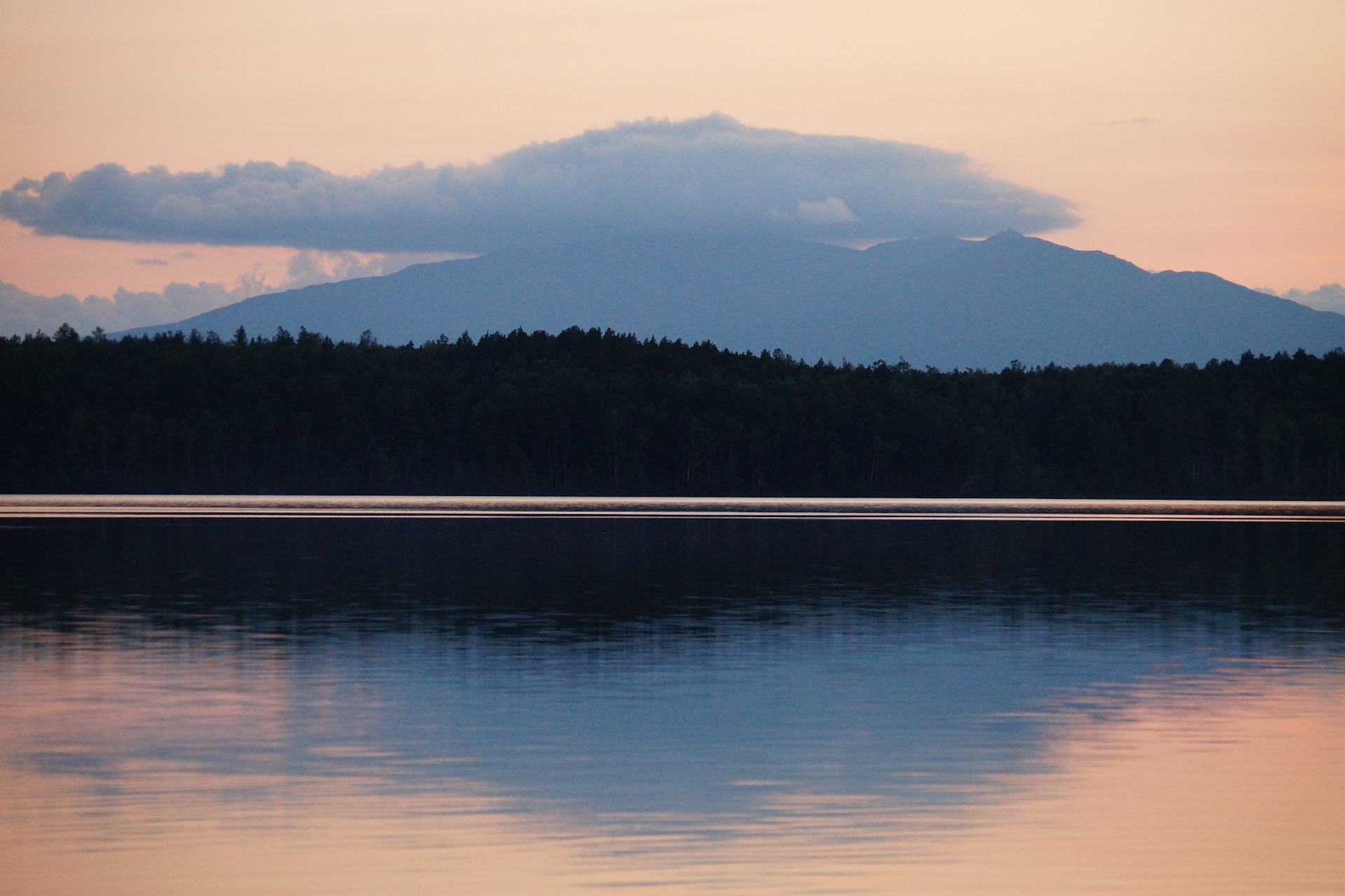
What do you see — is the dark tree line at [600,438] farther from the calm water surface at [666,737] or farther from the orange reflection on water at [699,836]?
the orange reflection on water at [699,836]

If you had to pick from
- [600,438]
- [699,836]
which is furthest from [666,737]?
[600,438]

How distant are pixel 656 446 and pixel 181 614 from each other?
138184 millimetres

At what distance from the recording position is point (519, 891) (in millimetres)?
12047

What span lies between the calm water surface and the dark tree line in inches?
5070

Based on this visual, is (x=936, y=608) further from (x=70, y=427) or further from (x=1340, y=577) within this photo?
(x=70, y=427)

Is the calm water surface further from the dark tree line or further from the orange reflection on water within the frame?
the dark tree line

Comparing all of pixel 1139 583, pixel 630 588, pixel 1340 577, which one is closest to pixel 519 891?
pixel 630 588

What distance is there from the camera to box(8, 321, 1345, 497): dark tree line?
168 metres

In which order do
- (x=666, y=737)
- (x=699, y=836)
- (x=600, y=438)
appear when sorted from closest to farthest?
(x=699, y=836), (x=666, y=737), (x=600, y=438)

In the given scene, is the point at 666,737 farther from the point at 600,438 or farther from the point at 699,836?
the point at 600,438

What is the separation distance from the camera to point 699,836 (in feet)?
44.5

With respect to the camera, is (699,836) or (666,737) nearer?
(699,836)

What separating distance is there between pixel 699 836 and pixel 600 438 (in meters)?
157

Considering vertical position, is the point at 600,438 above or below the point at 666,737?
above
